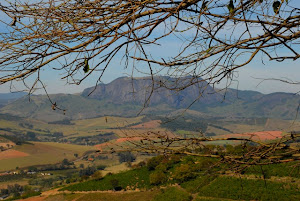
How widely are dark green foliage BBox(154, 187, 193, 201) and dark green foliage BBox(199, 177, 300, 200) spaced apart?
1.84m

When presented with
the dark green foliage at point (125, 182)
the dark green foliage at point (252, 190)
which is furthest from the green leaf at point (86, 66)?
the dark green foliage at point (125, 182)

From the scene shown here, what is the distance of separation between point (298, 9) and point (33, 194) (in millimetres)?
62928

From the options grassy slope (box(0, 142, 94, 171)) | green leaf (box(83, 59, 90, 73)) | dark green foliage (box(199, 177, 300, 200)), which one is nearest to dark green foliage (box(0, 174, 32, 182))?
grassy slope (box(0, 142, 94, 171))

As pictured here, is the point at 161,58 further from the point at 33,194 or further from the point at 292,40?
the point at 33,194

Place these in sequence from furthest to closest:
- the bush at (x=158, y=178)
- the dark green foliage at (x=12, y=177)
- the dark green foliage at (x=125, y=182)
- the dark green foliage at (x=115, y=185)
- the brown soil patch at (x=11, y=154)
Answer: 1. the brown soil patch at (x=11, y=154)
2. the dark green foliage at (x=12, y=177)
3. the dark green foliage at (x=125, y=182)
4. the dark green foliage at (x=115, y=185)
5. the bush at (x=158, y=178)

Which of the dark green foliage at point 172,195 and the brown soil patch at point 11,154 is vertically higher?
the dark green foliage at point 172,195

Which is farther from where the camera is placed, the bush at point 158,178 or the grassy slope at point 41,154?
the grassy slope at point 41,154

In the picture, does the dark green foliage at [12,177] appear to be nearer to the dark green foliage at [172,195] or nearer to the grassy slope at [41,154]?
the grassy slope at [41,154]

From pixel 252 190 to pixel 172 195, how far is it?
10.0m

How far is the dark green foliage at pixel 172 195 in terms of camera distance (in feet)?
104

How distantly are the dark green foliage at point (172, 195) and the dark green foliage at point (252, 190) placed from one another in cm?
184

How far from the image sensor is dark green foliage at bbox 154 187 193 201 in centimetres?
3180

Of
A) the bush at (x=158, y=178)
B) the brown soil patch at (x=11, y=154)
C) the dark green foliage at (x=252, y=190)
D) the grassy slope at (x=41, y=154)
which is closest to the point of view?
the dark green foliage at (x=252, y=190)

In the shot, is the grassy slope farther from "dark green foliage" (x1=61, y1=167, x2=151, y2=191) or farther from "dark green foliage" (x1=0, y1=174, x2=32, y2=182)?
"dark green foliage" (x1=61, y1=167, x2=151, y2=191)
